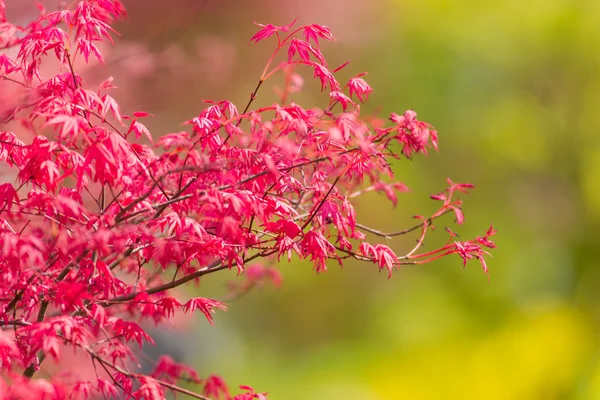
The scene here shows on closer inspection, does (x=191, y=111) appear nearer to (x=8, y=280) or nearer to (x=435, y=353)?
(x=435, y=353)

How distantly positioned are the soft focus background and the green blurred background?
14 mm

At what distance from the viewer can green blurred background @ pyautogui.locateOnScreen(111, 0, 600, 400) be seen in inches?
219

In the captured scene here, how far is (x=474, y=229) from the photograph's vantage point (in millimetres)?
6039

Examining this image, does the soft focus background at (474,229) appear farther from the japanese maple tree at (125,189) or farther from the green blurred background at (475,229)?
the japanese maple tree at (125,189)

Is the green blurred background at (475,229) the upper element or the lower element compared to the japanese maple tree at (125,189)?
upper

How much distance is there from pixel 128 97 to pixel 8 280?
4.34 meters

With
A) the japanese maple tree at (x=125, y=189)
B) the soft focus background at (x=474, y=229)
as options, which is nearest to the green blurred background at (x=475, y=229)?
the soft focus background at (x=474, y=229)

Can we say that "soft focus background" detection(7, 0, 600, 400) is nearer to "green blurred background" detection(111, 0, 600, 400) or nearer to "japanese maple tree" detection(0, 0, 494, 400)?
"green blurred background" detection(111, 0, 600, 400)

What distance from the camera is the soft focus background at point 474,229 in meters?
5.57

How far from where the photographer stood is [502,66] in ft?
20.1

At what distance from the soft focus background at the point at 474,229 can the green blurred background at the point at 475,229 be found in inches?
0.6

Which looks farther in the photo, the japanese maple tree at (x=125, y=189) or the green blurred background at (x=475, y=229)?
the green blurred background at (x=475, y=229)

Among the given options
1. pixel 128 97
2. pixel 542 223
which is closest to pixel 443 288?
pixel 542 223

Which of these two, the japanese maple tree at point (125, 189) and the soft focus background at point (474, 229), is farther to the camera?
the soft focus background at point (474, 229)
